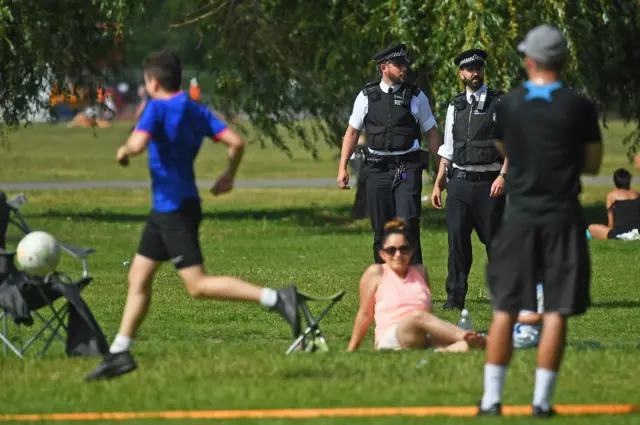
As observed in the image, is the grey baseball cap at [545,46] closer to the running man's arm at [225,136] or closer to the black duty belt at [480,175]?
the running man's arm at [225,136]

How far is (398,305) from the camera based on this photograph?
31.9 ft

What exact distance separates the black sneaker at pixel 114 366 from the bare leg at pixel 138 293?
0.15 meters

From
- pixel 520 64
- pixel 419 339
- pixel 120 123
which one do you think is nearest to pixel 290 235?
pixel 520 64

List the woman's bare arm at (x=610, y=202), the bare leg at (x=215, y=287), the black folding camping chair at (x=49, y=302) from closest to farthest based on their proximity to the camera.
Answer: the bare leg at (x=215, y=287), the black folding camping chair at (x=49, y=302), the woman's bare arm at (x=610, y=202)

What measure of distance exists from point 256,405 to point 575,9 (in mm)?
13827

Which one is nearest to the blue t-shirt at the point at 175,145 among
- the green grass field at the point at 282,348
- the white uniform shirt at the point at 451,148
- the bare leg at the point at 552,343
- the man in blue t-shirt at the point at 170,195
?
the man in blue t-shirt at the point at 170,195

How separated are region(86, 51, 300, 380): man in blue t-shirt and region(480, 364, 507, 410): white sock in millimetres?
1763

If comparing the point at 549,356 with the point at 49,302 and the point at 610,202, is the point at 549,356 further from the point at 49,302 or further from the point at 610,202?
the point at 610,202

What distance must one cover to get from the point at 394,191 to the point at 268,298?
3.91 m

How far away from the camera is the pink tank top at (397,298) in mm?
9727

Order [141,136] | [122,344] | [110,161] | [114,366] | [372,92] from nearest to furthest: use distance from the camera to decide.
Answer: [141,136], [114,366], [122,344], [372,92], [110,161]

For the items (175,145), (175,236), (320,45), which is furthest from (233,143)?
(320,45)

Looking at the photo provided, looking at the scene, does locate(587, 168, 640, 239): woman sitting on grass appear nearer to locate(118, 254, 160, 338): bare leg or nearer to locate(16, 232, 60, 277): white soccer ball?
locate(16, 232, 60, 277): white soccer ball

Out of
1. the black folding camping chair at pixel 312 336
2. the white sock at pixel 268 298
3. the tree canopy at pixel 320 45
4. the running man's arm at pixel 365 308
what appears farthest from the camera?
the tree canopy at pixel 320 45
